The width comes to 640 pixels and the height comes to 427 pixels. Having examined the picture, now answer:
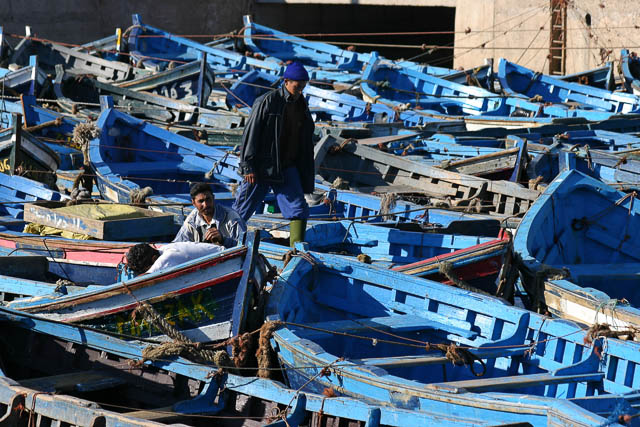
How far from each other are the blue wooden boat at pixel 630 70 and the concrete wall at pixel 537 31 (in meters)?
2.08

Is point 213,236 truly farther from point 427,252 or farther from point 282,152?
point 427,252

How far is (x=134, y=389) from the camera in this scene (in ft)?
22.7

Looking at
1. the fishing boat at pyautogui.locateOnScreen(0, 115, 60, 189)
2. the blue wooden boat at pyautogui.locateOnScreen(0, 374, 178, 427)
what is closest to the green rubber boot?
the blue wooden boat at pyautogui.locateOnScreen(0, 374, 178, 427)

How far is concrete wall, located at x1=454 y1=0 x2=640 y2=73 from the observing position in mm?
22891

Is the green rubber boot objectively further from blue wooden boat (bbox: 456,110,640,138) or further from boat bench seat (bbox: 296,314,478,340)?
blue wooden boat (bbox: 456,110,640,138)

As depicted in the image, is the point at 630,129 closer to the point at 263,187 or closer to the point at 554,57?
the point at 554,57

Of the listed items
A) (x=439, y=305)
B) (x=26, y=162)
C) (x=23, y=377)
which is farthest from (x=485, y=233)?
(x=26, y=162)

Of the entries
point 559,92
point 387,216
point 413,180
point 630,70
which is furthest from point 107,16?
point 387,216

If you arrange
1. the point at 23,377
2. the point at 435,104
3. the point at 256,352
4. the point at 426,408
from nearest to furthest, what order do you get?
the point at 426,408
the point at 256,352
the point at 23,377
the point at 435,104

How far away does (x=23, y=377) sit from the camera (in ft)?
24.6

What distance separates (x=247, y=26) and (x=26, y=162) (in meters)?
12.9

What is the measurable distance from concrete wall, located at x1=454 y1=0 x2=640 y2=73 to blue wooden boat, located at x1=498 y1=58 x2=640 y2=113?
313 centimetres

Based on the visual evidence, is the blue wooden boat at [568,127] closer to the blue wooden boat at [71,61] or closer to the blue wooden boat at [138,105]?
the blue wooden boat at [138,105]

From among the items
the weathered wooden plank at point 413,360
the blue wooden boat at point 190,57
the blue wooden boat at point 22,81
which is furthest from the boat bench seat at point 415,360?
the blue wooden boat at point 190,57
